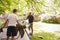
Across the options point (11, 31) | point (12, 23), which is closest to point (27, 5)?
point (12, 23)

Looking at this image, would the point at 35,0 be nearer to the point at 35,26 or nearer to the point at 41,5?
the point at 41,5

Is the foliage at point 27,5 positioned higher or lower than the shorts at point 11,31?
higher

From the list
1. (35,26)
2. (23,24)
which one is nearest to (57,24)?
(35,26)

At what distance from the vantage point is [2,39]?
3215 millimetres

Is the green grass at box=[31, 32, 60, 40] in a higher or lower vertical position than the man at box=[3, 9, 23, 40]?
lower

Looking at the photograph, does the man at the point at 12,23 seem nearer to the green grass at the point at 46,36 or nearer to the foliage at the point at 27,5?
the foliage at the point at 27,5

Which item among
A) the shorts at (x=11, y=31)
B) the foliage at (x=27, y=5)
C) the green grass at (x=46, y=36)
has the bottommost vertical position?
the green grass at (x=46, y=36)

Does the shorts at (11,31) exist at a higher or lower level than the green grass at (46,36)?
higher

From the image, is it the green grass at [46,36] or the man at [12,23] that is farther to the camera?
the green grass at [46,36]

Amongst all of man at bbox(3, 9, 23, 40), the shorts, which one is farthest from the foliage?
the shorts

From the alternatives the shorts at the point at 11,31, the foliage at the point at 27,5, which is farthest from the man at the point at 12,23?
the foliage at the point at 27,5

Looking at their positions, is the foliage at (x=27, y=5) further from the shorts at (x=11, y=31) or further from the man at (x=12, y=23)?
the shorts at (x=11, y=31)

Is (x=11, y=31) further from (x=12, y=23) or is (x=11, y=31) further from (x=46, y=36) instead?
(x=46, y=36)

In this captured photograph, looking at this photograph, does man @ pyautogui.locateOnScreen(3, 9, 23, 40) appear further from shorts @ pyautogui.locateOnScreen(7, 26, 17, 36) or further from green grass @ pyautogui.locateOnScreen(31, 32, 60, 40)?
green grass @ pyautogui.locateOnScreen(31, 32, 60, 40)
